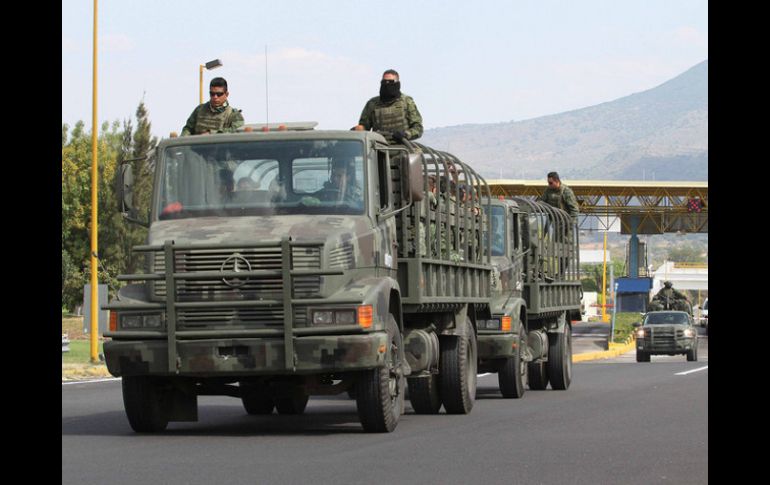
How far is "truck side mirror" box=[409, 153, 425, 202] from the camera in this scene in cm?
1470

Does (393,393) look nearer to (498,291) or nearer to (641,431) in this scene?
(641,431)

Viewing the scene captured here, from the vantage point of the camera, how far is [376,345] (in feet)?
46.0

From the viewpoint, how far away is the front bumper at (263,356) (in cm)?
1388

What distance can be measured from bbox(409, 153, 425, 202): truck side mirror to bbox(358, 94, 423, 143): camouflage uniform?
1.92 metres

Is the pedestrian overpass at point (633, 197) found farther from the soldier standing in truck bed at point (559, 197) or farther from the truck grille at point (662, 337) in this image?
the soldier standing in truck bed at point (559, 197)

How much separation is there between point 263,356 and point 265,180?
1.97m

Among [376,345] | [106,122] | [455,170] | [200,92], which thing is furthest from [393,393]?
[106,122]

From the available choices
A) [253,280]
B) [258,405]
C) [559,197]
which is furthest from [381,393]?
[559,197]

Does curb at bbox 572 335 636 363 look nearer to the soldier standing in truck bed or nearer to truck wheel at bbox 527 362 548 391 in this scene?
the soldier standing in truck bed

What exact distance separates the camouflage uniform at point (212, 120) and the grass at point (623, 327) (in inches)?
1749

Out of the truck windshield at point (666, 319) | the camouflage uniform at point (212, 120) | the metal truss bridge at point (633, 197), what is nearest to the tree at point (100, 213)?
the truck windshield at point (666, 319)

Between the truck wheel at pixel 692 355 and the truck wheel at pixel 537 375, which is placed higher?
the truck wheel at pixel 537 375

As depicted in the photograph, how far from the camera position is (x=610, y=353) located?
5738cm

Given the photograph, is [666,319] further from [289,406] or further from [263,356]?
[263,356]
